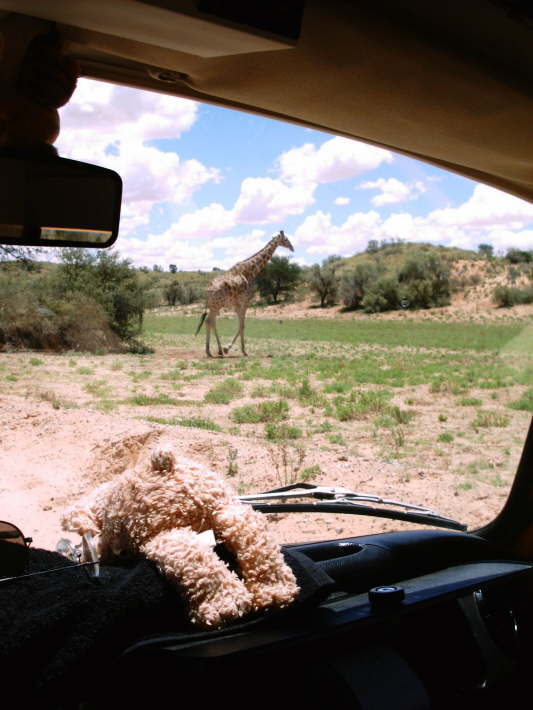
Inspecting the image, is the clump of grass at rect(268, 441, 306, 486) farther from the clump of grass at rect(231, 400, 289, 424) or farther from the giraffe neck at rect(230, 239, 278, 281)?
the giraffe neck at rect(230, 239, 278, 281)

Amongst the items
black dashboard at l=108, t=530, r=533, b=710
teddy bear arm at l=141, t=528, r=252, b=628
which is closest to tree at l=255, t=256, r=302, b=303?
black dashboard at l=108, t=530, r=533, b=710

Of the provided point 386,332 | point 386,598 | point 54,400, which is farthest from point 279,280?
point 386,598

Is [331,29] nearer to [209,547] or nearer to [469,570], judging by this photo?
[209,547]

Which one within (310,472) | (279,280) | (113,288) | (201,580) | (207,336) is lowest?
(310,472)

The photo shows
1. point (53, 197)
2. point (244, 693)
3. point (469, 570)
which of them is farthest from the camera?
point (469, 570)

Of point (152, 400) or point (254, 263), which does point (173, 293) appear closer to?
point (254, 263)

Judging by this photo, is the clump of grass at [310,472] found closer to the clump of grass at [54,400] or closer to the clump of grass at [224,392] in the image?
the clump of grass at [224,392]

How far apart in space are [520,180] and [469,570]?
1489mm

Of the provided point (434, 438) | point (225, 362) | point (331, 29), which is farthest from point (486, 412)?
point (331, 29)

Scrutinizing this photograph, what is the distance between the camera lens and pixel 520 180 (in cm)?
264

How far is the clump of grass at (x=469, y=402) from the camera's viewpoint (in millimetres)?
4008

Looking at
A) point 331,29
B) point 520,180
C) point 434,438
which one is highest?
point 331,29

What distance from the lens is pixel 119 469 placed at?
90.2 inches

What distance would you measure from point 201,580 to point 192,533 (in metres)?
0.14
